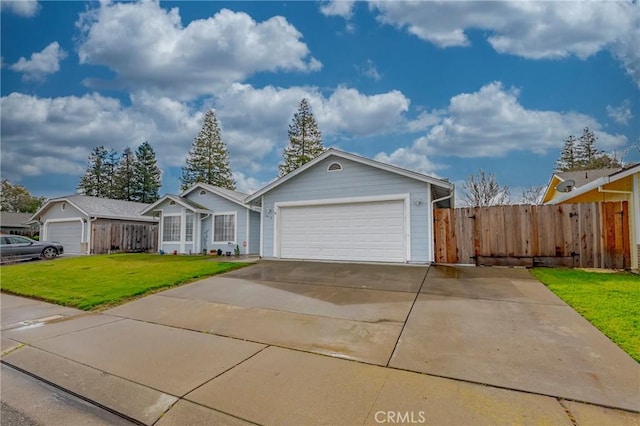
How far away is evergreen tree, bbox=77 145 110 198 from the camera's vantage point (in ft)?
141

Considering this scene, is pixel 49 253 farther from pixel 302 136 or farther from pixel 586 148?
pixel 586 148

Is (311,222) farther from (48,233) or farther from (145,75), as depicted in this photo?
(48,233)

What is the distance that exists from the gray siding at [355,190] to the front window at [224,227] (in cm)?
454

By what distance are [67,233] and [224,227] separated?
39.3ft

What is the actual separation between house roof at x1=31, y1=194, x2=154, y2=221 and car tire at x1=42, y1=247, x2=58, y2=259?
272cm

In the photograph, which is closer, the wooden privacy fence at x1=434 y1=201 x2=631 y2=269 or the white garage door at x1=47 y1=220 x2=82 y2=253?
the wooden privacy fence at x1=434 y1=201 x2=631 y2=269

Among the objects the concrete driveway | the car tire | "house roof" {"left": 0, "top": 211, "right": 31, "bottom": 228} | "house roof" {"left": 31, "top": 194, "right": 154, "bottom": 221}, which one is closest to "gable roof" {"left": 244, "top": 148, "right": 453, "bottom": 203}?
the concrete driveway

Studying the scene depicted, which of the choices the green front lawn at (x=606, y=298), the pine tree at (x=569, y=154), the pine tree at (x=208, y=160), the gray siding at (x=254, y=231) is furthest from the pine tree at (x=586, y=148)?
the pine tree at (x=208, y=160)

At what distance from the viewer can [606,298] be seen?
584 cm

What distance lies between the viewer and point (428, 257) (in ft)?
34.9

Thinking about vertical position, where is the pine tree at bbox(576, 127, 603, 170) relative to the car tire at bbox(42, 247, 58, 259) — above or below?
above

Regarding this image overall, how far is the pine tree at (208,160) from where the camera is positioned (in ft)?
123

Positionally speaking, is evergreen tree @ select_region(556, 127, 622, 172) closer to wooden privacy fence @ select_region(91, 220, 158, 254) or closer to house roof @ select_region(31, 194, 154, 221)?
Answer: wooden privacy fence @ select_region(91, 220, 158, 254)

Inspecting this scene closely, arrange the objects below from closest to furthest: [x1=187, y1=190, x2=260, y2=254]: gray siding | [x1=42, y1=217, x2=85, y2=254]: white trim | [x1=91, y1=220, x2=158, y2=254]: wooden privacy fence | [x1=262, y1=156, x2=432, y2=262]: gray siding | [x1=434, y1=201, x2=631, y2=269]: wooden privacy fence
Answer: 1. [x1=434, y1=201, x2=631, y2=269]: wooden privacy fence
2. [x1=262, y1=156, x2=432, y2=262]: gray siding
3. [x1=187, y1=190, x2=260, y2=254]: gray siding
4. [x1=91, y1=220, x2=158, y2=254]: wooden privacy fence
5. [x1=42, y1=217, x2=85, y2=254]: white trim
